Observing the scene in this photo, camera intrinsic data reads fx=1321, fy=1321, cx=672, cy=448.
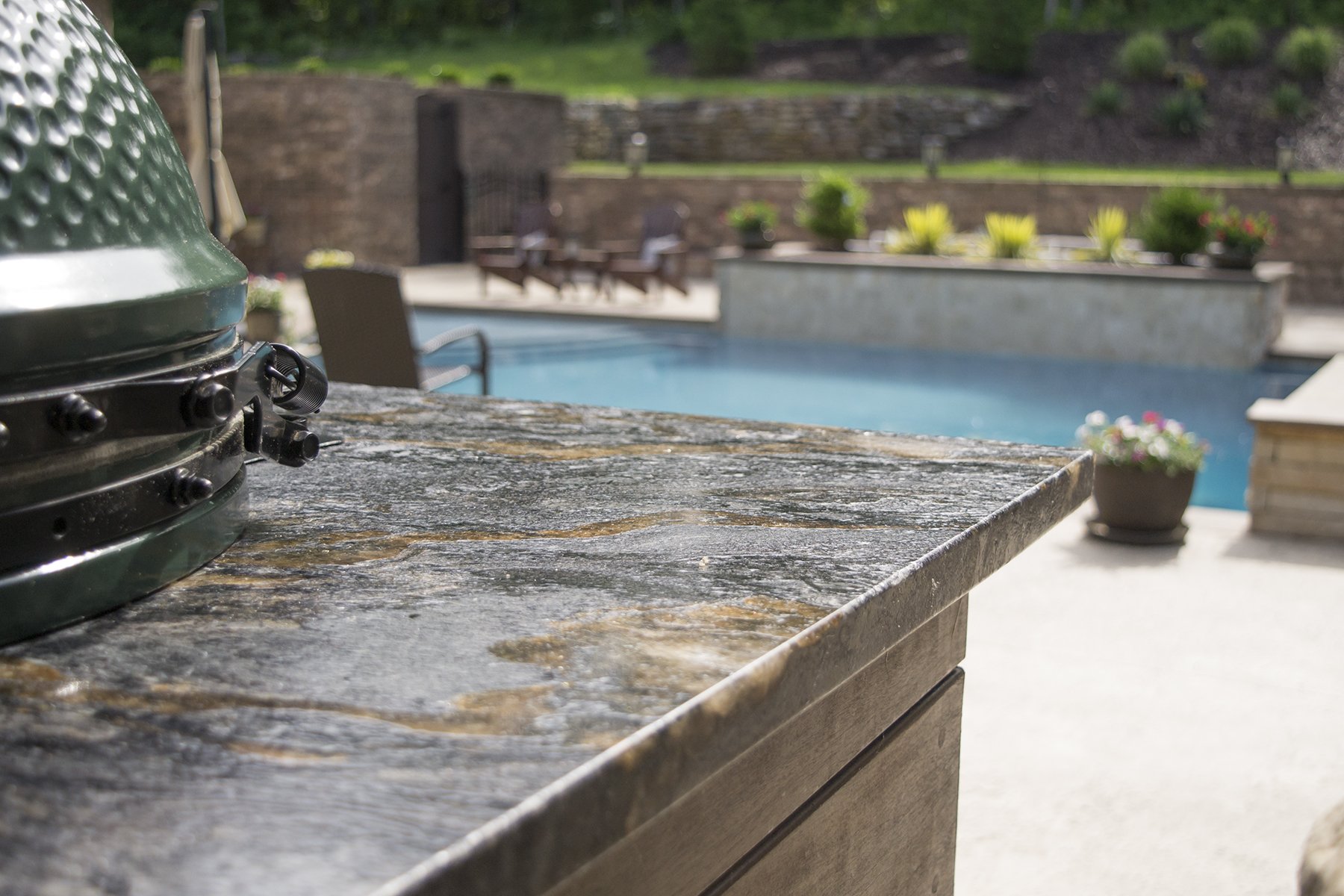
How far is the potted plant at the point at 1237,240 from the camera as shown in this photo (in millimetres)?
11023

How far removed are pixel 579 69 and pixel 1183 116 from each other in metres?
13.6

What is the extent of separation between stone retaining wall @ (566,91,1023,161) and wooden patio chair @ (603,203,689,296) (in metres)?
7.36

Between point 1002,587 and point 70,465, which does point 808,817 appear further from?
point 1002,587

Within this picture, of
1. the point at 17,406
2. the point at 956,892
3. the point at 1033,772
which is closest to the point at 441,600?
the point at 17,406

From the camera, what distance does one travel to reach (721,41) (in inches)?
1080

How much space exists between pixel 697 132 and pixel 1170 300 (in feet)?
45.1

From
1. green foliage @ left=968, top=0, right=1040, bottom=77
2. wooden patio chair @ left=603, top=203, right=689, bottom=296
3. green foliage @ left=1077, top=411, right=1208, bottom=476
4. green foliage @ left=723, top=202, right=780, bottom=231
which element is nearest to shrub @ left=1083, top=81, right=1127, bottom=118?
green foliage @ left=968, top=0, right=1040, bottom=77

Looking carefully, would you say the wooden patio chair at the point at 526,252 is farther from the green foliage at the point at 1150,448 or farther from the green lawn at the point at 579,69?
the green foliage at the point at 1150,448

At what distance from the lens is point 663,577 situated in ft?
3.29

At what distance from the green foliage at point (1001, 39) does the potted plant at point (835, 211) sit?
14.0 m

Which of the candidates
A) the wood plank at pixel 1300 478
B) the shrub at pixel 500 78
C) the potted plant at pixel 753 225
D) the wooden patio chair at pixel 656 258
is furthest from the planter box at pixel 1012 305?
the shrub at pixel 500 78

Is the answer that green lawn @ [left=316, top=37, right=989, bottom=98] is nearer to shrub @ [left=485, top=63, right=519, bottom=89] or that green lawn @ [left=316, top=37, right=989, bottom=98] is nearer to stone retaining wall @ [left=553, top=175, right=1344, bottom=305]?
shrub @ [left=485, top=63, right=519, bottom=89]

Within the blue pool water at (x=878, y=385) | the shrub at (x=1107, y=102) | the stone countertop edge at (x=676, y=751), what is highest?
the shrub at (x=1107, y=102)

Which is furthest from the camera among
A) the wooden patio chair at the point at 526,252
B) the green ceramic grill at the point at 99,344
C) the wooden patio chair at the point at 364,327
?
the wooden patio chair at the point at 526,252
